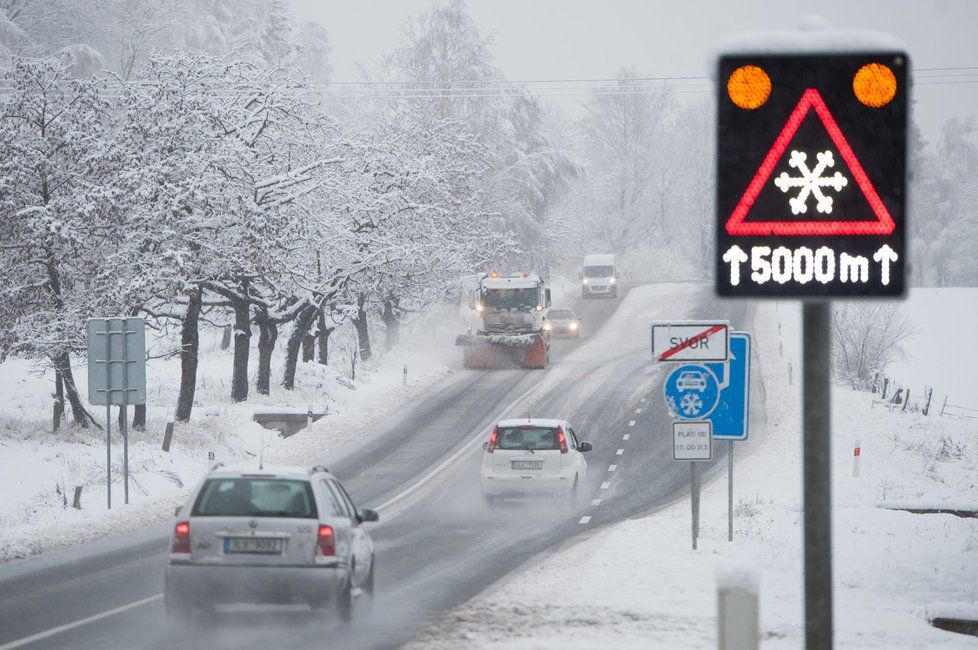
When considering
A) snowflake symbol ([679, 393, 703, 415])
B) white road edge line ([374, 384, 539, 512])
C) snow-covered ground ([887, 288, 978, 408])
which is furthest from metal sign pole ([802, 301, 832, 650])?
snow-covered ground ([887, 288, 978, 408])

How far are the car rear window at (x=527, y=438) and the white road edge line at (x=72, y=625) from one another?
34.6ft

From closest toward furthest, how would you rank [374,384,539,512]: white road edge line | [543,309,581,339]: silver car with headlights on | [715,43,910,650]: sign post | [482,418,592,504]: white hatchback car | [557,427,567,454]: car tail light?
1. [715,43,910,650]: sign post
2. [482,418,592,504]: white hatchback car
3. [557,427,567,454]: car tail light
4. [374,384,539,512]: white road edge line
5. [543,309,581,339]: silver car with headlights on

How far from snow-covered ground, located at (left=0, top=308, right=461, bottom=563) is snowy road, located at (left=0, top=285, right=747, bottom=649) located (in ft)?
3.68

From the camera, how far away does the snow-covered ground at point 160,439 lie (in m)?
21.9

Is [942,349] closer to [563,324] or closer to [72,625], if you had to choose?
[563,324]

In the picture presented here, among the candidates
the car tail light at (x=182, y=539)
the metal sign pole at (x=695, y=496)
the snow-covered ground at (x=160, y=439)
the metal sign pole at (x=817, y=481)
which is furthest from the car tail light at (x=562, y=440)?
the metal sign pole at (x=817, y=481)

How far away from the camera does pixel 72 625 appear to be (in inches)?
492

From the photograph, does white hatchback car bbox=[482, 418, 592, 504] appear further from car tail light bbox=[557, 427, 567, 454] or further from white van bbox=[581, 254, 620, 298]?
white van bbox=[581, 254, 620, 298]

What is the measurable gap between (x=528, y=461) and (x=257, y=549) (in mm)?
12342

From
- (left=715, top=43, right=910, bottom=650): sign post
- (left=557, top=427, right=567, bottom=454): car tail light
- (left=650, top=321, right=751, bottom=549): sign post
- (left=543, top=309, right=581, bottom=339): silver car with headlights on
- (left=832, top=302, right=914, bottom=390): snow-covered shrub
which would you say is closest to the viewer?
(left=715, top=43, right=910, bottom=650): sign post

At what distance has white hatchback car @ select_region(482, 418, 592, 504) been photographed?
941 inches

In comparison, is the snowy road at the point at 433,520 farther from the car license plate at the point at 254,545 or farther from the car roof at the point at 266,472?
the car roof at the point at 266,472

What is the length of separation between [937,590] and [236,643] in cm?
805

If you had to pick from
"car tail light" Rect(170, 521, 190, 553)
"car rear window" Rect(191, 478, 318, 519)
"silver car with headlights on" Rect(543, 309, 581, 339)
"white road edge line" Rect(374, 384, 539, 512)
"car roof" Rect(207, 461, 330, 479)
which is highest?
"silver car with headlights on" Rect(543, 309, 581, 339)
